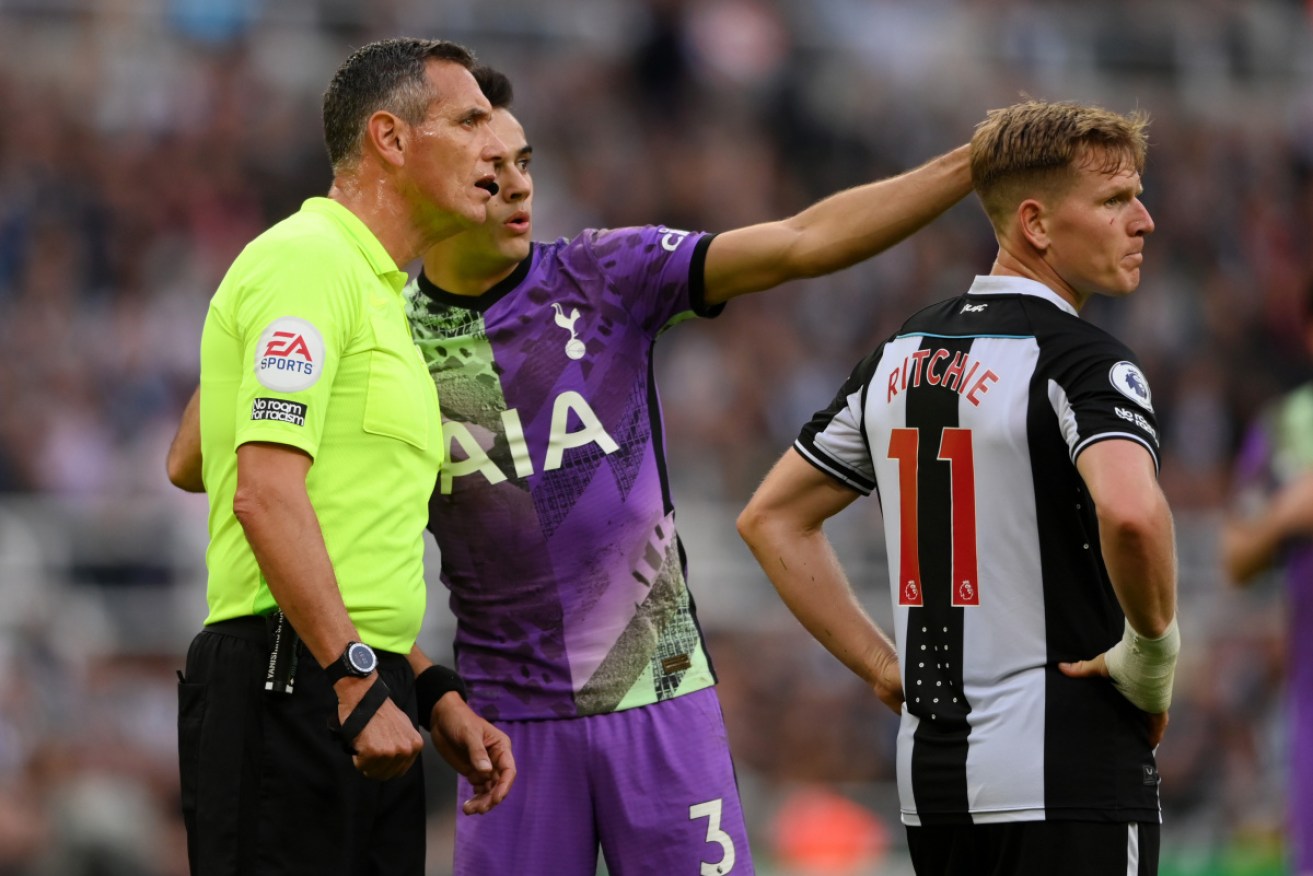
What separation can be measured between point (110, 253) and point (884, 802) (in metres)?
6.05

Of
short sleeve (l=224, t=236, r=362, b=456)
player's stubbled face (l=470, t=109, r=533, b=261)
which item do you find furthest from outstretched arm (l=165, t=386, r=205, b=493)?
player's stubbled face (l=470, t=109, r=533, b=261)

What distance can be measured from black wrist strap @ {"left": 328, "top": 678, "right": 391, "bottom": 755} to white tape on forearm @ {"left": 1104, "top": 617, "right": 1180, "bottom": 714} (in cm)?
150

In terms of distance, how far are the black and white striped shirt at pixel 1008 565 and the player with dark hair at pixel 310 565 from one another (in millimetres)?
1098

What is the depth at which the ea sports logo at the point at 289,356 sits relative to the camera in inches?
154

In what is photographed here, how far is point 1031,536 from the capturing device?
412 cm

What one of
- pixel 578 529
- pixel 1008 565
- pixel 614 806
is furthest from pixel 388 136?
pixel 614 806

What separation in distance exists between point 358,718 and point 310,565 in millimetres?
317

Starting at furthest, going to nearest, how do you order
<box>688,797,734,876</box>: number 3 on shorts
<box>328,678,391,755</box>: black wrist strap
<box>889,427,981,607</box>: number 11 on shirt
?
<box>688,797,734,876</box>: number 3 on shorts < <box>889,427,981,607</box>: number 11 on shirt < <box>328,678,391,755</box>: black wrist strap

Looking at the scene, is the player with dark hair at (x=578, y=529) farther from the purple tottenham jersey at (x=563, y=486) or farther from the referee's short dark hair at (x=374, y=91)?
the referee's short dark hair at (x=374, y=91)

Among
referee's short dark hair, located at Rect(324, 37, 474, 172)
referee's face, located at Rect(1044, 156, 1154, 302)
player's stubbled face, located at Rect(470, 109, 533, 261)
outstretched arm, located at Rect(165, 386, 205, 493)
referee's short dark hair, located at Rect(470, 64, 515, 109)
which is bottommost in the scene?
outstretched arm, located at Rect(165, 386, 205, 493)

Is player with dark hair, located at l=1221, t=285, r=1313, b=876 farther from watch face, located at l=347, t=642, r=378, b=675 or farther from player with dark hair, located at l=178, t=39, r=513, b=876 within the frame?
watch face, located at l=347, t=642, r=378, b=675

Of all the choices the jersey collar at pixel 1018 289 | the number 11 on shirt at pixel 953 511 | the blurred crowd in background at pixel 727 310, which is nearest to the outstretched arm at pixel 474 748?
the number 11 on shirt at pixel 953 511

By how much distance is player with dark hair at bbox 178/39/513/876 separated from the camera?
386cm

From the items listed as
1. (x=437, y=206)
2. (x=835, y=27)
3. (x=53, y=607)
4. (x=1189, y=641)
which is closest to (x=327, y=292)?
(x=437, y=206)
